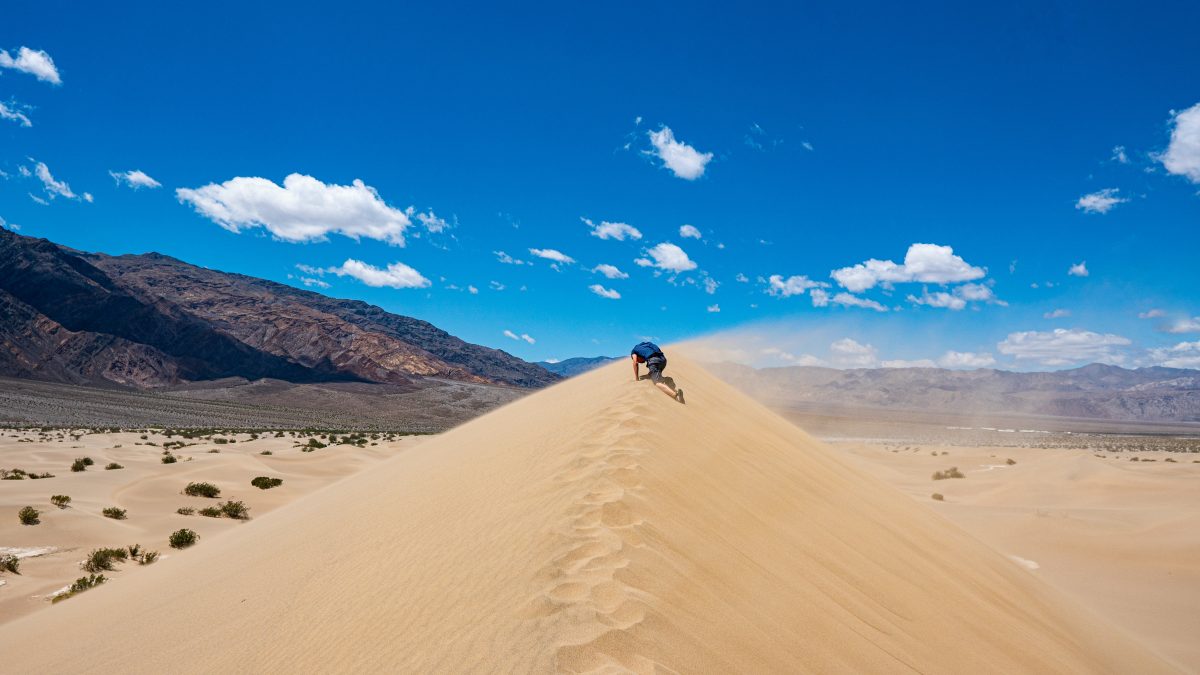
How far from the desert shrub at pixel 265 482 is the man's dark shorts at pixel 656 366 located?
38.6 feet

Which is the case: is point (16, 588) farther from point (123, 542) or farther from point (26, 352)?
point (26, 352)

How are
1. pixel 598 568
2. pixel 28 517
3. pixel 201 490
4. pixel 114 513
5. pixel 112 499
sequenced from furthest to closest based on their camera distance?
pixel 201 490 → pixel 112 499 → pixel 114 513 → pixel 28 517 → pixel 598 568

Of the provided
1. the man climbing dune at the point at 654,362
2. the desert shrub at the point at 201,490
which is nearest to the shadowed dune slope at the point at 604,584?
the man climbing dune at the point at 654,362

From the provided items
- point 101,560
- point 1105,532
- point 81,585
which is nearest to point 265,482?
point 101,560

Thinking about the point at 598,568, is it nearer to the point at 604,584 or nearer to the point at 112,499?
the point at 604,584

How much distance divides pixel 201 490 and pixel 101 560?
5.71 m

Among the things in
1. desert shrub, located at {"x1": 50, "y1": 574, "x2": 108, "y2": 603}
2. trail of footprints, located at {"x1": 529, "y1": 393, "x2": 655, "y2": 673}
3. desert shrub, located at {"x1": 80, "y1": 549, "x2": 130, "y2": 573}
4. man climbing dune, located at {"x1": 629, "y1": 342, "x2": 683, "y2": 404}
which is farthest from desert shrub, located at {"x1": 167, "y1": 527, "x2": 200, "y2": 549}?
trail of footprints, located at {"x1": 529, "y1": 393, "x2": 655, "y2": 673}

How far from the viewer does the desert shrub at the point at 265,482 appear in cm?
1453

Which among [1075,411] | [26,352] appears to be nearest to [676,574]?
[26,352]

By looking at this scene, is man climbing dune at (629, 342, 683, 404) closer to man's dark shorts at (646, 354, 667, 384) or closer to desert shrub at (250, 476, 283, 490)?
man's dark shorts at (646, 354, 667, 384)

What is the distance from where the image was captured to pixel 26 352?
7569 centimetres

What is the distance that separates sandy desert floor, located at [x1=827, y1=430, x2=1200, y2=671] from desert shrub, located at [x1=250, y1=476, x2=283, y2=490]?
13047 mm

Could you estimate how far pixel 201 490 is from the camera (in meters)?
13.2

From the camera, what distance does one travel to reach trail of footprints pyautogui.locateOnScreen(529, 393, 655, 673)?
2.28m
